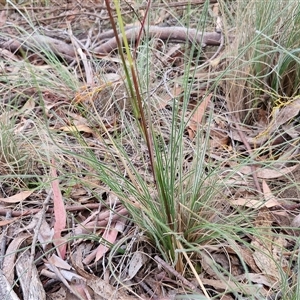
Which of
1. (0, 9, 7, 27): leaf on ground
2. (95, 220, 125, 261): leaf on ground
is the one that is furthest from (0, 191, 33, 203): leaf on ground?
(0, 9, 7, 27): leaf on ground

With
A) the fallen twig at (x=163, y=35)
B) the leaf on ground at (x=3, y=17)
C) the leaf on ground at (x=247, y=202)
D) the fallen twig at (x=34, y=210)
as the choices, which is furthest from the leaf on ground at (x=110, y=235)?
the leaf on ground at (x=3, y=17)

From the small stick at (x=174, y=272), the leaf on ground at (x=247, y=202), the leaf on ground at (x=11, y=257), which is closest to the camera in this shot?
the small stick at (x=174, y=272)

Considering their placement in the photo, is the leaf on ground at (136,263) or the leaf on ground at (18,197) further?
the leaf on ground at (18,197)

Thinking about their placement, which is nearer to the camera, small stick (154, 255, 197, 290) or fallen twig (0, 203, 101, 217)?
small stick (154, 255, 197, 290)

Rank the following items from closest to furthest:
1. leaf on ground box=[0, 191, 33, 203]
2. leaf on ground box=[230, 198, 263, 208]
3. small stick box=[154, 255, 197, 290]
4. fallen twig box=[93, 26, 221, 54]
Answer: small stick box=[154, 255, 197, 290]
leaf on ground box=[230, 198, 263, 208]
leaf on ground box=[0, 191, 33, 203]
fallen twig box=[93, 26, 221, 54]

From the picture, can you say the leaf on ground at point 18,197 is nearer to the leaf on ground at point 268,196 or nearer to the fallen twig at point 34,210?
the fallen twig at point 34,210

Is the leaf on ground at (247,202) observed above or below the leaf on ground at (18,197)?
below

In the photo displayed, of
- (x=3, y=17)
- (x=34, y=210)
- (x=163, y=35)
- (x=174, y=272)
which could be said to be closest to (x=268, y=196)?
(x=174, y=272)

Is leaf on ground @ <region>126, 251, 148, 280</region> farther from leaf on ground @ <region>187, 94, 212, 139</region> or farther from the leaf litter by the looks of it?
leaf on ground @ <region>187, 94, 212, 139</region>

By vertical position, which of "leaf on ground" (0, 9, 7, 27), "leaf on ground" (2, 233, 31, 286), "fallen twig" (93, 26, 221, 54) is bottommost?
"leaf on ground" (2, 233, 31, 286)

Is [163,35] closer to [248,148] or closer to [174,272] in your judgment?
[248,148]

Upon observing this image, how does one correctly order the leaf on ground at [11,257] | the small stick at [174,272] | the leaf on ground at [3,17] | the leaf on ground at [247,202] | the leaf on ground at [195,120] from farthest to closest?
the leaf on ground at [3,17] < the leaf on ground at [195,120] < the leaf on ground at [247,202] < the leaf on ground at [11,257] < the small stick at [174,272]
